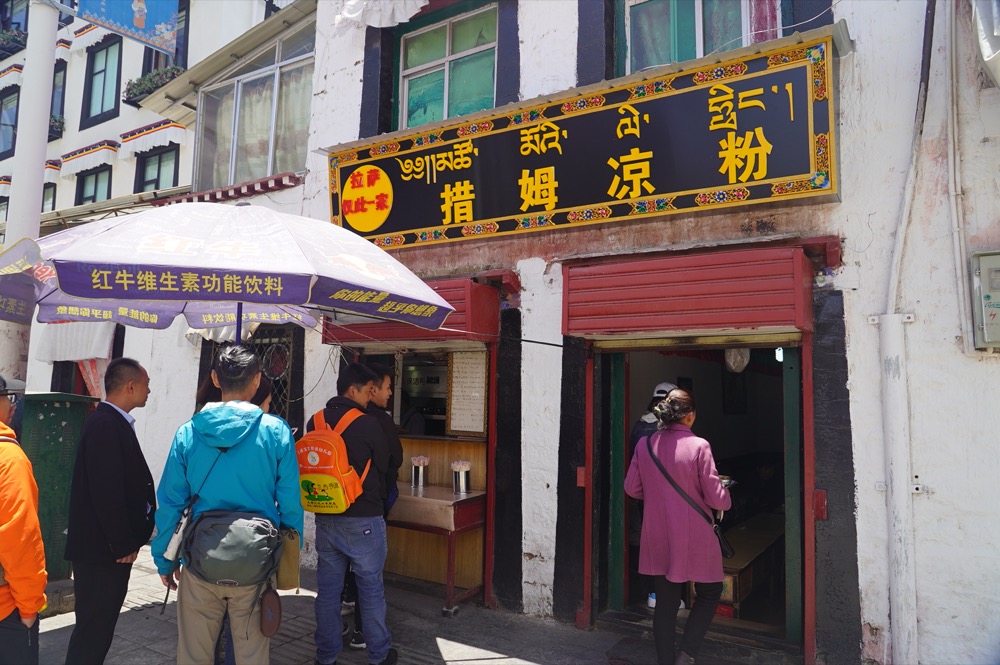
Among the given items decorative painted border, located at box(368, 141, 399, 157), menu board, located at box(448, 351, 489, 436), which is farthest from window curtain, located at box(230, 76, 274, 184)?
menu board, located at box(448, 351, 489, 436)

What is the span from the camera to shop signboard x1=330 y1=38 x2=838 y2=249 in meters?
4.64

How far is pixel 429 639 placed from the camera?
17.2 feet

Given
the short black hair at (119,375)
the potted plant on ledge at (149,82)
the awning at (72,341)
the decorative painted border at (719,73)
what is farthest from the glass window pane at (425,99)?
the potted plant on ledge at (149,82)

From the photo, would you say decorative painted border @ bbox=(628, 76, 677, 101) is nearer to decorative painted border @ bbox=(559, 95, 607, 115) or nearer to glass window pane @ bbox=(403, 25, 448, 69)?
decorative painted border @ bbox=(559, 95, 607, 115)

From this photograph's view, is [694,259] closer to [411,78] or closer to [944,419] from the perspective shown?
[944,419]

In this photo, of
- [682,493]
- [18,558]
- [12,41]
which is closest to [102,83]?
[12,41]

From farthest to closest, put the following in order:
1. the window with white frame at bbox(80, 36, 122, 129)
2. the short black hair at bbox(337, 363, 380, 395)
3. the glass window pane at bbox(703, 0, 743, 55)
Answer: the window with white frame at bbox(80, 36, 122, 129)
the glass window pane at bbox(703, 0, 743, 55)
the short black hair at bbox(337, 363, 380, 395)

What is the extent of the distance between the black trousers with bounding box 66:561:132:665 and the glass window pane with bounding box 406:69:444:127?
5164 millimetres

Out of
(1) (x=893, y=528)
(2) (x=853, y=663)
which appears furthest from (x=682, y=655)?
(1) (x=893, y=528)

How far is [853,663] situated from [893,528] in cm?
92

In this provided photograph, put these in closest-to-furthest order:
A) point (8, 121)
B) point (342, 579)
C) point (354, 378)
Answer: point (342, 579) → point (354, 378) → point (8, 121)

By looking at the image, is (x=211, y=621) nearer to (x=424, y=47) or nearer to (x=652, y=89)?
(x=652, y=89)

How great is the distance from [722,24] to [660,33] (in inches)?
21.4

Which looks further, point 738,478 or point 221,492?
point 738,478
